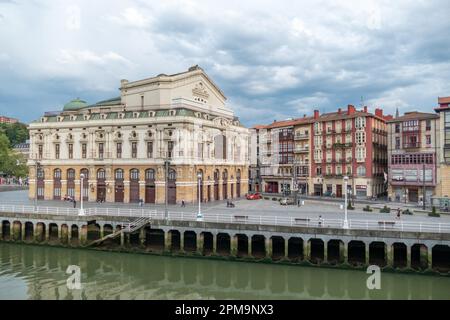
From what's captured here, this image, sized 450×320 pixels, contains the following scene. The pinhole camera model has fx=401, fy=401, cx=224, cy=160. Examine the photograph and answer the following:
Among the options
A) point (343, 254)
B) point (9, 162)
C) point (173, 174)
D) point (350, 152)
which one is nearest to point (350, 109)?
point (350, 152)

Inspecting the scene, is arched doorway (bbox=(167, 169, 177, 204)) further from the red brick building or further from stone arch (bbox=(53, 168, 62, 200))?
the red brick building

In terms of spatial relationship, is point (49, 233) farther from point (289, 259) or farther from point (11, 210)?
point (289, 259)

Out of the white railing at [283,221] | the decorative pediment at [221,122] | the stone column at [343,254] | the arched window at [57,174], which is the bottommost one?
the stone column at [343,254]

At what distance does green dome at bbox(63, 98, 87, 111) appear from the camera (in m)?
84.5

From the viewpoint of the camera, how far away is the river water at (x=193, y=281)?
32750 millimetres

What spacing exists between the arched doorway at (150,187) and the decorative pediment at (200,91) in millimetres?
18939

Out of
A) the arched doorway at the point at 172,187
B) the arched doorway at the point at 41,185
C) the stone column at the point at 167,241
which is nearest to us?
the stone column at the point at 167,241

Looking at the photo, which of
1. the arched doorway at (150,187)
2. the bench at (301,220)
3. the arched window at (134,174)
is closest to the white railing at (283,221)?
the bench at (301,220)

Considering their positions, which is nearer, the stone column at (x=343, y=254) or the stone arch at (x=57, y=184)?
the stone column at (x=343, y=254)

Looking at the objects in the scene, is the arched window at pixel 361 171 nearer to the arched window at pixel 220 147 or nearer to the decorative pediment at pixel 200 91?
the arched window at pixel 220 147

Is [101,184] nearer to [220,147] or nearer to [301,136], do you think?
[220,147]

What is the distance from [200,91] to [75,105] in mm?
27945

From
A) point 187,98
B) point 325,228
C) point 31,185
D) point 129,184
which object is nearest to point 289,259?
point 325,228

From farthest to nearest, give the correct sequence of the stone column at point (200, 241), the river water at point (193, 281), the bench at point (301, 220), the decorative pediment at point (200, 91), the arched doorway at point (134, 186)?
1. the decorative pediment at point (200, 91)
2. the arched doorway at point (134, 186)
3. the stone column at point (200, 241)
4. the bench at point (301, 220)
5. the river water at point (193, 281)
